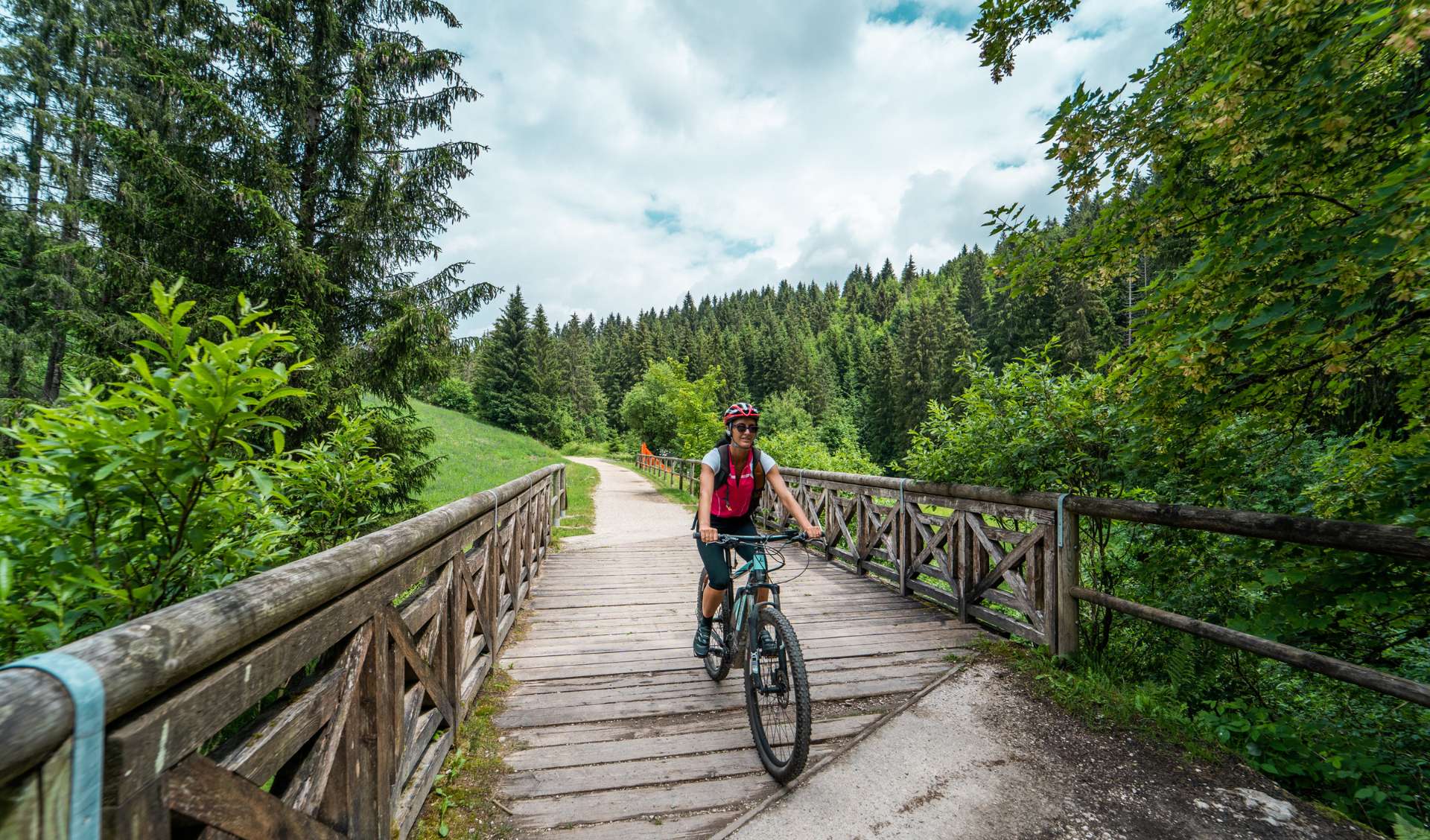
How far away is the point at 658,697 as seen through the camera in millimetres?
3729

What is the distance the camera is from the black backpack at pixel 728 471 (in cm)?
372

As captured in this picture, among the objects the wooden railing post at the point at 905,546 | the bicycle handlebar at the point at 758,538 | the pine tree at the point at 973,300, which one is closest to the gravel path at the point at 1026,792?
the bicycle handlebar at the point at 758,538

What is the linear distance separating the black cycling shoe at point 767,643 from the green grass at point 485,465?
22.2 feet

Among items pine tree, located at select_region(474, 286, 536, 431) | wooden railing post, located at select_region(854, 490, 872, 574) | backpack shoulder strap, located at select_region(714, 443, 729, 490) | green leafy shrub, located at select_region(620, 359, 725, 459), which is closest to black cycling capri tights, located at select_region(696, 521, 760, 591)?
backpack shoulder strap, located at select_region(714, 443, 729, 490)

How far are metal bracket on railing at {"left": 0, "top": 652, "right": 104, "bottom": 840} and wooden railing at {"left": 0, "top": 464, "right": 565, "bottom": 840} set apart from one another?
0.04 ft

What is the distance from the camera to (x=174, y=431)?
1324 mm

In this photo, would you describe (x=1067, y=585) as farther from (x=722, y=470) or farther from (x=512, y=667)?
(x=512, y=667)

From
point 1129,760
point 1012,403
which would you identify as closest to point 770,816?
point 1129,760

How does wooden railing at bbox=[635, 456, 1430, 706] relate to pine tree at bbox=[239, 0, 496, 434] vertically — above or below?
below

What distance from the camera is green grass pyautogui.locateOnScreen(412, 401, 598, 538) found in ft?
43.8

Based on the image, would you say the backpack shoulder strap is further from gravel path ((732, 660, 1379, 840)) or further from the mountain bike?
gravel path ((732, 660, 1379, 840))

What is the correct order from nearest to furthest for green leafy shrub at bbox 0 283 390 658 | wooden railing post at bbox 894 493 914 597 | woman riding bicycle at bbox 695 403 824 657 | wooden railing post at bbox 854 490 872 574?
green leafy shrub at bbox 0 283 390 658, woman riding bicycle at bbox 695 403 824 657, wooden railing post at bbox 894 493 914 597, wooden railing post at bbox 854 490 872 574

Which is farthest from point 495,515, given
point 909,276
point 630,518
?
point 909,276

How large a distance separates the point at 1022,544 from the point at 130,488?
16.2 ft
